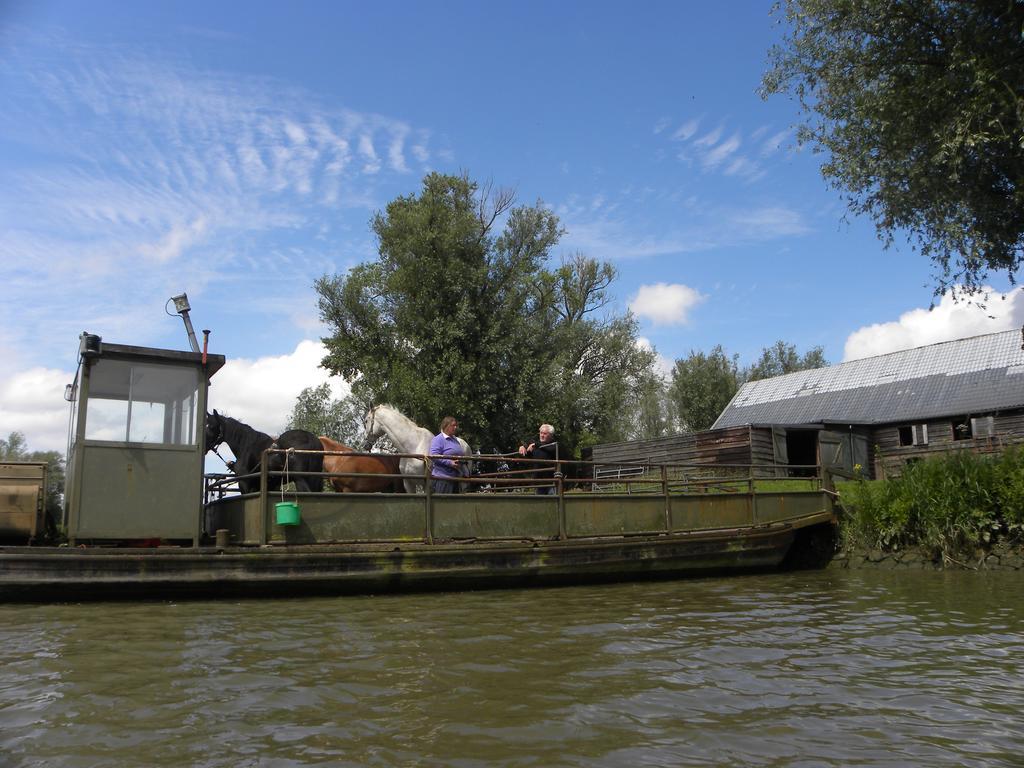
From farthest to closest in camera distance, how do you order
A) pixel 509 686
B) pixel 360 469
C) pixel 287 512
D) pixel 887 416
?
pixel 887 416 → pixel 360 469 → pixel 287 512 → pixel 509 686

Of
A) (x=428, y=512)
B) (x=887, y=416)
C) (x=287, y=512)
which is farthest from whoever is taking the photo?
(x=887, y=416)

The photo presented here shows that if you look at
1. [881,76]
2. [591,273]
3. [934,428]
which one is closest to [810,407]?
[934,428]

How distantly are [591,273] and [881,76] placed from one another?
96.2 ft

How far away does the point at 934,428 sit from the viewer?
1215 inches

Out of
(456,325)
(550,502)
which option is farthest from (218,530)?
(456,325)

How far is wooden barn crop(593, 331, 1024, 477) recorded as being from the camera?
29.4m

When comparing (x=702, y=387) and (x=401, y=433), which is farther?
(x=702, y=387)

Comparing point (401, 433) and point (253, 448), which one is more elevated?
point (401, 433)

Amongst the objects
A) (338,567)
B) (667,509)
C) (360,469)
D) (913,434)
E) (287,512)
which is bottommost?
(338,567)

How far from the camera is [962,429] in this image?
30.2 meters

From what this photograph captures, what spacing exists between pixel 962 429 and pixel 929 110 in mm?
19734

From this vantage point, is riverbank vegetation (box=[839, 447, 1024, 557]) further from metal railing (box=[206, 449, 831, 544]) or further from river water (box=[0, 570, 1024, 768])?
river water (box=[0, 570, 1024, 768])

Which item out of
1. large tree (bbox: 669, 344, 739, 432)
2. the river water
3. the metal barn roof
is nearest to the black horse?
the river water

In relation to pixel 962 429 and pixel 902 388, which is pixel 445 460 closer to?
pixel 962 429
